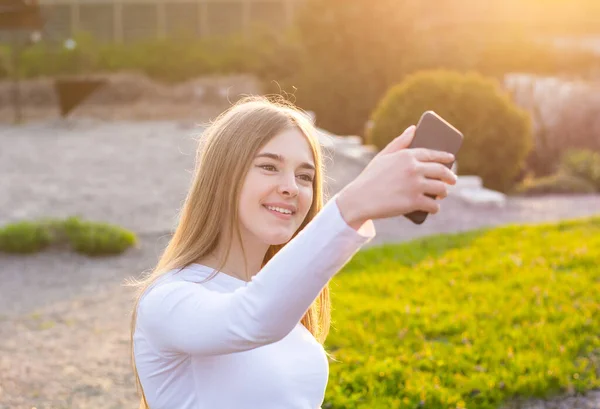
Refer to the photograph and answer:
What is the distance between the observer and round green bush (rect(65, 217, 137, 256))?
372 inches

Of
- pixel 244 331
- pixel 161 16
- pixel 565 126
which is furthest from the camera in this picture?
pixel 161 16

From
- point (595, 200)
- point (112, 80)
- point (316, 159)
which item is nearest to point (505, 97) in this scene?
point (595, 200)

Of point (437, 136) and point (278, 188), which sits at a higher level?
point (437, 136)

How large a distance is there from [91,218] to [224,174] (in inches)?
379

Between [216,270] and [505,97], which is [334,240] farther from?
[505,97]

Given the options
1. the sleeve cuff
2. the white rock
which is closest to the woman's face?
the sleeve cuff

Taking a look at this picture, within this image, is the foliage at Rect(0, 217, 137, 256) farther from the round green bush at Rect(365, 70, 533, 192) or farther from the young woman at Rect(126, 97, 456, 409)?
the young woman at Rect(126, 97, 456, 409)

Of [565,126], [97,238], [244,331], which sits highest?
[244,331]

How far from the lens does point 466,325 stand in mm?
5848

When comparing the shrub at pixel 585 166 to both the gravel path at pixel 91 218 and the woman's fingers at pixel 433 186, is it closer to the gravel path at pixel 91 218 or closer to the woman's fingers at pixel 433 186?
the gravel path at pixel 91 218

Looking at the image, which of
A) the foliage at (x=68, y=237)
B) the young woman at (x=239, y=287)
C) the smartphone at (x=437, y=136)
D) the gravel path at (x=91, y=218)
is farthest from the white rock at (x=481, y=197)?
the smartphone at (x=437, y=136)

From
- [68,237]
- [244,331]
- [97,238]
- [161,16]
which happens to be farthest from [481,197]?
[161,16]

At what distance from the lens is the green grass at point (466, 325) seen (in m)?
4.84

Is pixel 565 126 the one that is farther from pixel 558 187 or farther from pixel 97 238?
pixel 97 238
